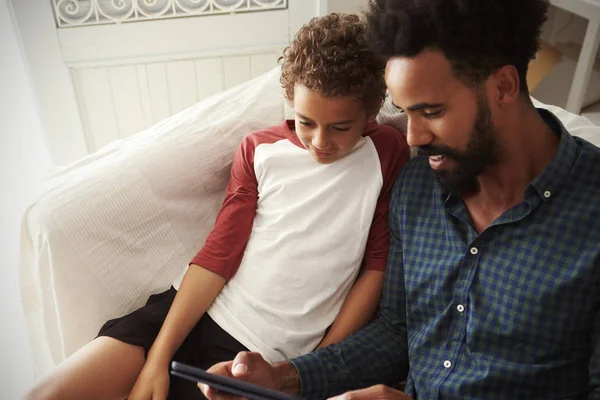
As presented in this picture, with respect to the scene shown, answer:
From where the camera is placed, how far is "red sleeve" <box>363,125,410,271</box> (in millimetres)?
1105

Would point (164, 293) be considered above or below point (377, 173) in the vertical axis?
below

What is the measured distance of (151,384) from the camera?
100cm

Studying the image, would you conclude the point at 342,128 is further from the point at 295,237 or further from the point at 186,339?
the point at 186,339

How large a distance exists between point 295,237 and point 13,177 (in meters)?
0.97

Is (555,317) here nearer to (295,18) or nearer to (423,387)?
(423,387)

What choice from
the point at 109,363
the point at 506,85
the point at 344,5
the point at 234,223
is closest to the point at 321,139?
the point at 234,223

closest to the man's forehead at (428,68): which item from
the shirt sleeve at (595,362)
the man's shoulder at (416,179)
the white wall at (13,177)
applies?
the man's shoulder at (416,179)

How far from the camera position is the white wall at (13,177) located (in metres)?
1.45

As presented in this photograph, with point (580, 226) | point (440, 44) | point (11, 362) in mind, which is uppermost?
point (440, 44)

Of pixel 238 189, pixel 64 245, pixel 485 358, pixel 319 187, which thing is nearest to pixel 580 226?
pixel 485 358

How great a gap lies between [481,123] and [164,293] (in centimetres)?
76

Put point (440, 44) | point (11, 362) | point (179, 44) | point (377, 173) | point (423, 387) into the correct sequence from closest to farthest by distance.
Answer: point (440, 44) → point (423, 387) → point (377, 173) → point (11, 362) → point (179, 44)

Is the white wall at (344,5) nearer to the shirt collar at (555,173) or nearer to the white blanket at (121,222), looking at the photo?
the white blanket at (121,222)

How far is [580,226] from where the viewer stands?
0.83 meters
